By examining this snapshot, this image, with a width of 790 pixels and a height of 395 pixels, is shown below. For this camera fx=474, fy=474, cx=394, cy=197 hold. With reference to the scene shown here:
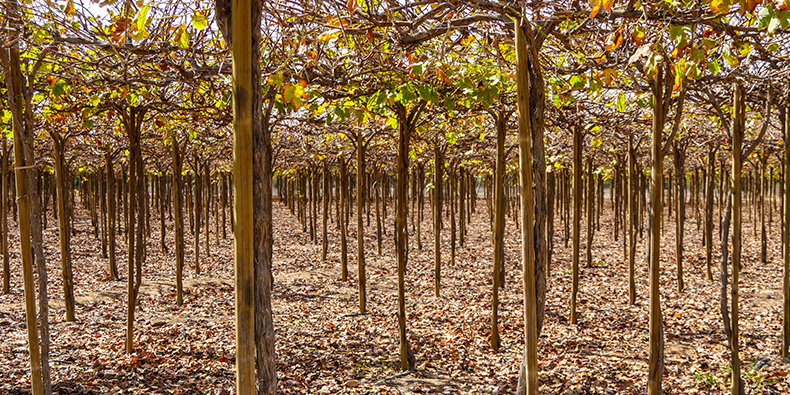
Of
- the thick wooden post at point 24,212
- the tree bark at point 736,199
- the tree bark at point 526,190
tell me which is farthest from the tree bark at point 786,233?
the thick wooden post at point 24,212

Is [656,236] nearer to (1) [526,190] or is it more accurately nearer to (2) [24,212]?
(1) [526,190]

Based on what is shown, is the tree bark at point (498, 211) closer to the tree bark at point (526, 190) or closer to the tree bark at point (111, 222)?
the tree bark at point (526, 190)

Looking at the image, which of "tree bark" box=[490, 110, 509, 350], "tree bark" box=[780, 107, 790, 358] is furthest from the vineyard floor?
"tree bark" box=[490, 110, 509, 350]

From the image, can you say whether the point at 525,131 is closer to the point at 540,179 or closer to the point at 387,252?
the point at 540,179

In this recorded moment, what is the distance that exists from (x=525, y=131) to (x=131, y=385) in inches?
207

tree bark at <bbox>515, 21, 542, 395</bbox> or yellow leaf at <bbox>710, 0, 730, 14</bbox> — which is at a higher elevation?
yellow leaf at <bbox>710, 0, 730, 14</bbox>

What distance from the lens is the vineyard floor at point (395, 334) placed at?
5625 mm

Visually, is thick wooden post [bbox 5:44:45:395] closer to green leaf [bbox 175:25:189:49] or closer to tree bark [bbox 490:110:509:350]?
green leaf [bbox 175:25:189:49]

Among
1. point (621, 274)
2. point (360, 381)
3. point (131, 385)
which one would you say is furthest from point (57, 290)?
point (621, 274)

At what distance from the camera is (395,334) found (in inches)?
295

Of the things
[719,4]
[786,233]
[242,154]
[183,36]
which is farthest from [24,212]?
[786,233]

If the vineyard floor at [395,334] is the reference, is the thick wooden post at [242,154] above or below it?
above

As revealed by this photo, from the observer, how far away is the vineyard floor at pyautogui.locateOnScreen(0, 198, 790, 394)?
221 inches

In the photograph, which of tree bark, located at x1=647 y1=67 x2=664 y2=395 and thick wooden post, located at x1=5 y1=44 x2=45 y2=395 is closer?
thick wooden post, located at x1=5 y1=44 x2=45 y2=395
